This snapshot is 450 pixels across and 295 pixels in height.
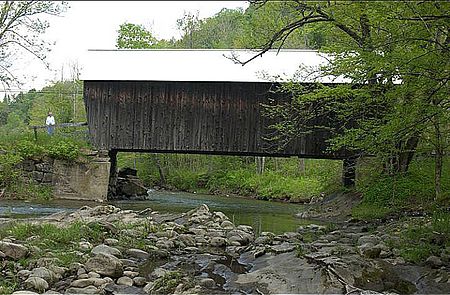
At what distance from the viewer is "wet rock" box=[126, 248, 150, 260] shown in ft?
27.5

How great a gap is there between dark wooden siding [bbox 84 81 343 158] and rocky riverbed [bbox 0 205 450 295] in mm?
8054

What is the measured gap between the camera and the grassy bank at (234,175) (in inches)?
1055

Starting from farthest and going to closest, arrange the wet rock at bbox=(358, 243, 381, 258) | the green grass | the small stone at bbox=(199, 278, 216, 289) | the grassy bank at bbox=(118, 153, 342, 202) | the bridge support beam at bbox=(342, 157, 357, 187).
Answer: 1. the grassy bank at bbox=(118, 153, 342, 202)
2. the bridge support beam at bbox=(342, 157, 357, 187)
3. the green grass
4. the wet rock at bbox=(358, 243, 381, 258)
5. the small stone at bbox=(199, 278, 216, 289)

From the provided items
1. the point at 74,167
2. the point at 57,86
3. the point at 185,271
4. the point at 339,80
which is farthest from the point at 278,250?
the point at 57,86

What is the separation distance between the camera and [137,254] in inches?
332

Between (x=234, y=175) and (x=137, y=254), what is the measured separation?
23.8 meters

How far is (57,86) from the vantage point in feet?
133

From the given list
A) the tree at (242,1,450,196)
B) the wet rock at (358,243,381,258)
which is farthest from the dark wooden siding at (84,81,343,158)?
the wet rock at (358,243,381,258)

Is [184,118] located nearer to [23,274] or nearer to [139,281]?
[139,281]

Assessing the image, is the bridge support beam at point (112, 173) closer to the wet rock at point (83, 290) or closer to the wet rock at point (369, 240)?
the wet rock at point (369, 240)

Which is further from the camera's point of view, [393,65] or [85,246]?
[85,246]

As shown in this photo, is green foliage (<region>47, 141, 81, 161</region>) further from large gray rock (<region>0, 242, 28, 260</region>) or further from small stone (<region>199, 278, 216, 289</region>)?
small stone (<region>199, 278, 216, 289</region>)

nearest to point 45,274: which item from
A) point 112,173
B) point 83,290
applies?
point 83,290

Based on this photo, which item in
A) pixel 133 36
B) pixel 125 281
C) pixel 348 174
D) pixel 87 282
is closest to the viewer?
pixel 87 282
